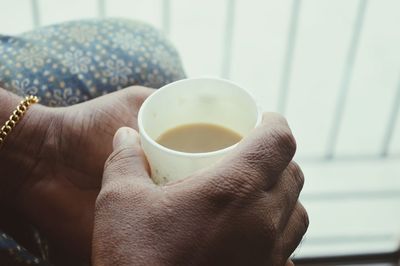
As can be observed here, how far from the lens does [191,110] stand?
69 cm

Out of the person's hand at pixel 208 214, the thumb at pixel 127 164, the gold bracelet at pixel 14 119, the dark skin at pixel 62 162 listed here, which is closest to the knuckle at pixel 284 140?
the person's hand at pixel 208 214

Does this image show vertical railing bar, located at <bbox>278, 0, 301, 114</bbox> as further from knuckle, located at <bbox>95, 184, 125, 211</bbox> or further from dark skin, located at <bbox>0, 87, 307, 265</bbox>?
knuckle, located at <bbox>95, 184, 125, 211</bbox>

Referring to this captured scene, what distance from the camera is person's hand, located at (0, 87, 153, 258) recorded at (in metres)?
0.82

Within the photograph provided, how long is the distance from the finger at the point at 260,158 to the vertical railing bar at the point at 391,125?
96cm

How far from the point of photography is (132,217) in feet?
1.82

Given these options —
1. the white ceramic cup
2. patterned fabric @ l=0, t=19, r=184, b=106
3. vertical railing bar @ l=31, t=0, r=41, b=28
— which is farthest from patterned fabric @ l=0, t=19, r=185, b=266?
vertical railing bar @ l=31, t=0, r=41, b=28

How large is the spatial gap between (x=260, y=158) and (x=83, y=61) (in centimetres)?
45

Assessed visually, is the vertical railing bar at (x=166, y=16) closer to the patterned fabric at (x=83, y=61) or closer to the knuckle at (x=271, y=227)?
the patterned fabric at (x=83, y=61)

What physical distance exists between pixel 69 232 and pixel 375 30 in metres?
1.18

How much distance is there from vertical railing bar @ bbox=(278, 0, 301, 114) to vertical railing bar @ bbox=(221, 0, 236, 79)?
0.47 feet

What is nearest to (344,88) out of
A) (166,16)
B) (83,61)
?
(166,16)

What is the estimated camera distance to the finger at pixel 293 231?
23.4 inches

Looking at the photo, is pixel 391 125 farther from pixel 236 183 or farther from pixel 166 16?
pixel 236 183

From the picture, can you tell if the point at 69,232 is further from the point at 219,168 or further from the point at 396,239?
the point at 396,239
